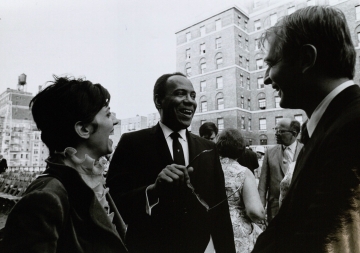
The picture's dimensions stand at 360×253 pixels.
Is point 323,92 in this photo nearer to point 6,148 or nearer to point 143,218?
point 143,218

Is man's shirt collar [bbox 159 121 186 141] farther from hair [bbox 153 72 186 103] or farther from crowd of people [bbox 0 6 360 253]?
hair [bbox 153 72 186 103]

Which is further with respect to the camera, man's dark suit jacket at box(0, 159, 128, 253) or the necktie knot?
the necktie knot

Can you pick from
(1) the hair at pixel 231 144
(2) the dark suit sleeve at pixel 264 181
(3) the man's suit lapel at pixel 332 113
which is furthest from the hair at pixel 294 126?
(3) the man's suit lapel at pixel 332 113

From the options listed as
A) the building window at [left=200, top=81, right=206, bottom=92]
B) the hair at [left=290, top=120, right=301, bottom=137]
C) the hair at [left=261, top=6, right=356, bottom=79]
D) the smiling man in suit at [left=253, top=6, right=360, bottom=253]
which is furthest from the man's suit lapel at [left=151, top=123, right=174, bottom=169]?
the building window at [left=200, top=81, right=206, bottom=92]

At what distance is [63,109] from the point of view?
0.62 meters

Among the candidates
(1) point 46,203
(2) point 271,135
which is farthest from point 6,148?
(2) point 271,135

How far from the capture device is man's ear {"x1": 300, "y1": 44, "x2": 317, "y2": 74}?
55cm

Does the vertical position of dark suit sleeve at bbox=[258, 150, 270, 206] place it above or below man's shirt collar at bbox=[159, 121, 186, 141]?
below

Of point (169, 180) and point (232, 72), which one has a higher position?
point (232, 72)

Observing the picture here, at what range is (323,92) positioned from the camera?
0.55 metres

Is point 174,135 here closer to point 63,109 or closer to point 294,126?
point 63,109

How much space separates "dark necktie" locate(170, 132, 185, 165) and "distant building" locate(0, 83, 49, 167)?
31.9 inches

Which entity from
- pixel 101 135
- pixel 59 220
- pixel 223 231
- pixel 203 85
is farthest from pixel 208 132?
pixel 203 85

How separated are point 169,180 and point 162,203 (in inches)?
6.8
